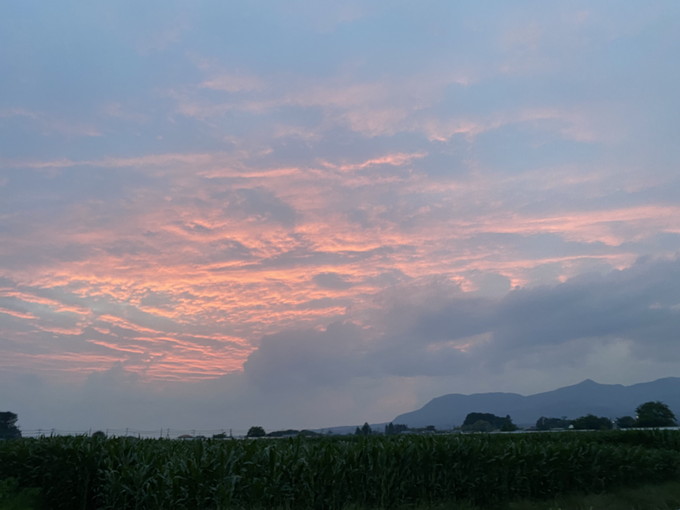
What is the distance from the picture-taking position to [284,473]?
1781 centimetres

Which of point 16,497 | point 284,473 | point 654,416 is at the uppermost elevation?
point 654,416

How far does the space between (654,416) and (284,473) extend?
85.4 meters

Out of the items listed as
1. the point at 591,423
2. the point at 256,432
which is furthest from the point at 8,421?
the point at 591,423

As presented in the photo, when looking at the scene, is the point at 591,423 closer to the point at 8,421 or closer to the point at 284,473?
the point at 284,473

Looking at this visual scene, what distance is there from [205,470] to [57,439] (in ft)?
21.7

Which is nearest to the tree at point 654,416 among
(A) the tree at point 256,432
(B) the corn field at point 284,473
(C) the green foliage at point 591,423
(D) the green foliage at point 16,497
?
(C) the green foliage at point 591,423

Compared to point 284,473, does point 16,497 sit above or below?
below

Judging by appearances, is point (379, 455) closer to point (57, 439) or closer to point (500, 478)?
point (500, 478)

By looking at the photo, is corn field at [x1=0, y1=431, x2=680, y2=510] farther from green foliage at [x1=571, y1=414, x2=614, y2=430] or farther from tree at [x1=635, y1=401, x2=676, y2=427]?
tree at [x1=635, y1=401, x2=676, y2=427]

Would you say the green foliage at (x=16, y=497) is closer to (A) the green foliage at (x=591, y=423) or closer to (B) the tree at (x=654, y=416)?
(A) the green foliage at (x=591, y=423)

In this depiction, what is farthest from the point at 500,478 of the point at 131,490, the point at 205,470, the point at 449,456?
the point at 131,490

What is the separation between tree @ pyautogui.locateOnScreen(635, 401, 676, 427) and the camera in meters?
84.8

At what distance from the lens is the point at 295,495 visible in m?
17.8

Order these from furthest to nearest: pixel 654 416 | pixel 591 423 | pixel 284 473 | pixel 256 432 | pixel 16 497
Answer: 1. pixel 654 416
2. pixel 591 423
3. pixel 256 432
4. pixel 284 473
5. pixel 16 497
